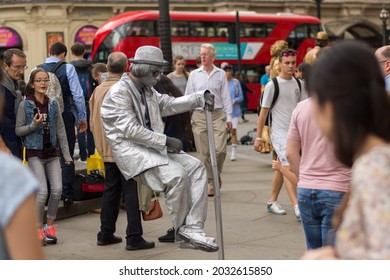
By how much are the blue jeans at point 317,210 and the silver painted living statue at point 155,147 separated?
1611mm

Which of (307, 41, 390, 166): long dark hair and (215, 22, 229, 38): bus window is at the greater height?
(307, 41, 390, 166): long dark hair

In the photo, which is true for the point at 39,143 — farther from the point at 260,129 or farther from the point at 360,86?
the point at 360,86

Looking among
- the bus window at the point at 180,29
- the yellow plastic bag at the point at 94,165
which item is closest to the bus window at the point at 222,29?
the bus window at the point at 180,29

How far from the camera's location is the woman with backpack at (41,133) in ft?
23.5

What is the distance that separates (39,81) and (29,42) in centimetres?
3663

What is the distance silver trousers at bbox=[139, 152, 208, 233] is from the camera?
6043 mm

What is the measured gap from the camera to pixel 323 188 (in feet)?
14.4

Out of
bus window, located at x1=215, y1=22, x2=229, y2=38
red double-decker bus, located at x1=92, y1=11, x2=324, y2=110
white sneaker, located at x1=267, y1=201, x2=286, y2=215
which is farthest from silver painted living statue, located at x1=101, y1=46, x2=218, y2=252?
bus window, located at x1=215, y1=22, x2=229, y2=38

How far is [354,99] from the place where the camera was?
2.09 metres

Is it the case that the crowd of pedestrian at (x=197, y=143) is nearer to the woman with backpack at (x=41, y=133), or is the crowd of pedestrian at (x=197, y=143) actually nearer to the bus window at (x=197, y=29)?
the woman with backpack at (x=41, y=133)

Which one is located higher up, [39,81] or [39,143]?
[39,81]

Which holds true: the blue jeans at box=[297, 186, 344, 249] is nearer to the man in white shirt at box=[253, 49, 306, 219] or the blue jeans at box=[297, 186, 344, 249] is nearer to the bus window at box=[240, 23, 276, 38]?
the man in white shirt at box=[253, 49, 306, 219]

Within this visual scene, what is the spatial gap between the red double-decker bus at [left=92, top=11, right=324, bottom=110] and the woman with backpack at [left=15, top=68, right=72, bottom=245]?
23.6 m

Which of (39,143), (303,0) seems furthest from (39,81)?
(303,0)
